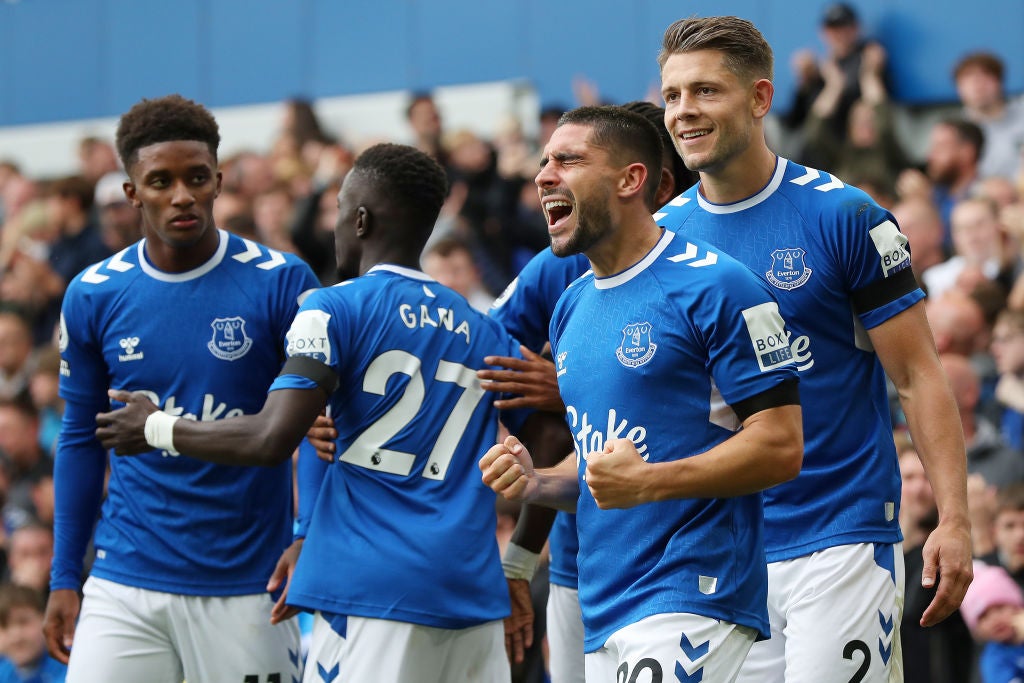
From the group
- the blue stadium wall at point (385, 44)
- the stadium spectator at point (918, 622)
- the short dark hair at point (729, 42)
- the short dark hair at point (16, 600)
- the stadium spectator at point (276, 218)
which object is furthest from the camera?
the stadium spectator at point (276, 218)

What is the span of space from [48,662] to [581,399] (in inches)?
224

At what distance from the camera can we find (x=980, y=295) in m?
9.02

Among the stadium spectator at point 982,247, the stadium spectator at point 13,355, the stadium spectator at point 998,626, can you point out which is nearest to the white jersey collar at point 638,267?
the stadium spectator at point 998,626

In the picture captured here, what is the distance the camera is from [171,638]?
18.2ft

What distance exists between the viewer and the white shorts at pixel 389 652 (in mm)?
4801

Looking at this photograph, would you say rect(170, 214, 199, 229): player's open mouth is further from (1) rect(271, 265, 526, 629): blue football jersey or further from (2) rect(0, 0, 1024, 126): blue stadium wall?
(2) rect(0, 0, 1024, 126): blue stadium wall

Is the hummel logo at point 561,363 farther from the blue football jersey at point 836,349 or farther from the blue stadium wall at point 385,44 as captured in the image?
the blue stadium wall at point 385,44

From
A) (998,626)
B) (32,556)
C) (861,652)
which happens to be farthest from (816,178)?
(32,556)

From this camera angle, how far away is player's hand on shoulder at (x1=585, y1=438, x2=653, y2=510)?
393cm

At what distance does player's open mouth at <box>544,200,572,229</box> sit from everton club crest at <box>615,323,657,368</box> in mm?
441

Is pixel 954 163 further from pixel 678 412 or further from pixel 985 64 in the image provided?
pixel 678 412

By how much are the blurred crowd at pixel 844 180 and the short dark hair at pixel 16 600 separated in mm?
12

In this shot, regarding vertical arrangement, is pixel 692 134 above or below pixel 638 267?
above

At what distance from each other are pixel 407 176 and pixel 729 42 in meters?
1.22
